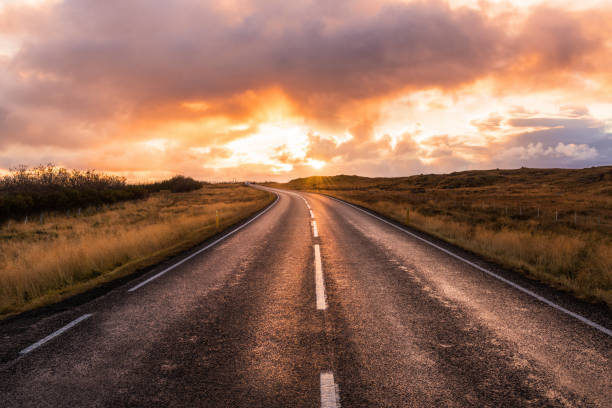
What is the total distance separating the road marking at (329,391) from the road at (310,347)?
0.02m

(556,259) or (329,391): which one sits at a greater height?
(329,391)

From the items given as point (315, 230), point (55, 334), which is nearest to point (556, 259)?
point (315, 230)

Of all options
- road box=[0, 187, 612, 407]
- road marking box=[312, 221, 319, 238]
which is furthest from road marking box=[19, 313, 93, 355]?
road marking box=[312, 221, 319, 238]

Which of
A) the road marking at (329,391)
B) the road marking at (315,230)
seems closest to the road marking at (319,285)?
the road marking at (329,391)

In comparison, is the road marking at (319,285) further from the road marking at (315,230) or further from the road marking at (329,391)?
the road marking at (315,230)

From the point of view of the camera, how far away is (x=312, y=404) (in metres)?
3.04

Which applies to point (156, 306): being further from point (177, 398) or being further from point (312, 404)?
point (312, 404)

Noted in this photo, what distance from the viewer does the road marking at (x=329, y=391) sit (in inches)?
119

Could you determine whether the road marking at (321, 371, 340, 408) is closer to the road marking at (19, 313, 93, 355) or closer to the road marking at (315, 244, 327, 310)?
the road marking at (315, 244, 327, 310)

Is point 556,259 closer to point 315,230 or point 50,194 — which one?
point 315,230

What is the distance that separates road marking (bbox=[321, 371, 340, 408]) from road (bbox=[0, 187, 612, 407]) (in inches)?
0.6

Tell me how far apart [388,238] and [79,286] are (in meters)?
9.85

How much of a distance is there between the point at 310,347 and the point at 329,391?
0.97 meters

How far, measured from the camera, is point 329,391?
3209mm
